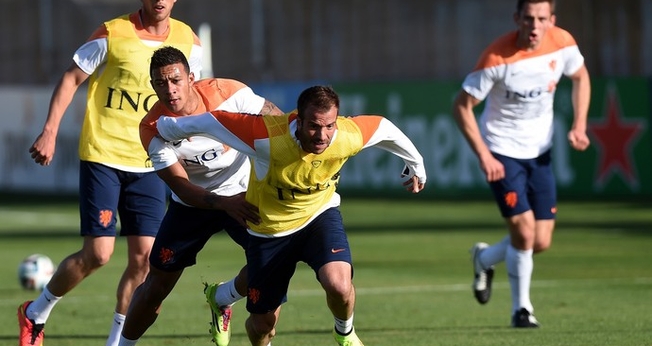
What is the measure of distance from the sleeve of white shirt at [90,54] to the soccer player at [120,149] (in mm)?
15

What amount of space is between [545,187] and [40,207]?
1792cm

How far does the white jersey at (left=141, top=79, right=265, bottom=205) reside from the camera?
8.59 meters

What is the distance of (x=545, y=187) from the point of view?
11219 millimetres

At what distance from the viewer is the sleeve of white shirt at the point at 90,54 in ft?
30.6

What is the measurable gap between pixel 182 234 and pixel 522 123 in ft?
11.5

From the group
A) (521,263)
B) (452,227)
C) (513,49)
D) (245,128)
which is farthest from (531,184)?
(452,227)

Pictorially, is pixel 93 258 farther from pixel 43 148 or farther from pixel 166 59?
pixel 166 59

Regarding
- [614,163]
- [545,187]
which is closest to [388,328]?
[545,187]

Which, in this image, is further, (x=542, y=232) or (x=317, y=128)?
(x=542, y=232)

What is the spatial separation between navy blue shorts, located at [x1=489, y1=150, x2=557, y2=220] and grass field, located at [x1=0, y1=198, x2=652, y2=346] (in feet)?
2.77

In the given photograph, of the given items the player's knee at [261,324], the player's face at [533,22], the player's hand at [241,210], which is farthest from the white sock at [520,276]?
the player's hand at [241,210]

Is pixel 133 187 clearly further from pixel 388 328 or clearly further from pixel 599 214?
pixel 599 214

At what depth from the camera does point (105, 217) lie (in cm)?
945

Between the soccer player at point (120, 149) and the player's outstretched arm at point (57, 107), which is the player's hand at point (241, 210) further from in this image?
the player's outstretched arm at point (57, 107)
